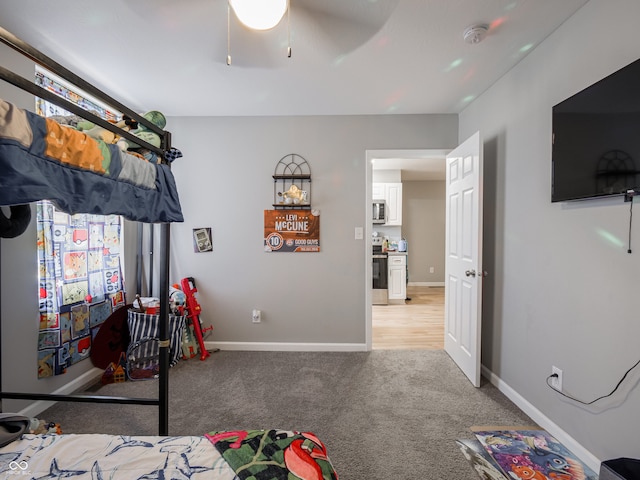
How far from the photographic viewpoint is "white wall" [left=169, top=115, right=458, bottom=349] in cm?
304

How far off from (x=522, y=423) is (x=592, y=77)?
2.05 m

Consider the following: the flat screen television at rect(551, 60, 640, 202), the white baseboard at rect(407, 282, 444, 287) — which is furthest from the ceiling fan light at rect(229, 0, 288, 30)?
the white baseboard at rect(407, 282, 444, 287)

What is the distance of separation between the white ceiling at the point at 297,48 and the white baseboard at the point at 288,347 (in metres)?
2.37

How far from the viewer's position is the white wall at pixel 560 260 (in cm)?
139

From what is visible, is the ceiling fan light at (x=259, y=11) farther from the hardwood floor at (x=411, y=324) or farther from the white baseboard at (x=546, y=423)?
the hardwood floor at (x=411, y=324)

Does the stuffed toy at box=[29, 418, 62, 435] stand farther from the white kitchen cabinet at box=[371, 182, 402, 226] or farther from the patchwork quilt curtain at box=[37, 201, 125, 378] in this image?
the white kitchen cabinet at box=[371, 182, 402, 226]

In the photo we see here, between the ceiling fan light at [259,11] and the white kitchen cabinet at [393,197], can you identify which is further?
the white kitchen cabinet at [393,197]

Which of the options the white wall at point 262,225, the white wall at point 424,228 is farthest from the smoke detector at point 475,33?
the white wall at point 424,228

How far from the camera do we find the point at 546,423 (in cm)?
183

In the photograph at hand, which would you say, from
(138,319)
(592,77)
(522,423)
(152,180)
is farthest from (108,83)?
(522,423)

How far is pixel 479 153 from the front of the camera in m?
2.27

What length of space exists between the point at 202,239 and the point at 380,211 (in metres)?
3.38

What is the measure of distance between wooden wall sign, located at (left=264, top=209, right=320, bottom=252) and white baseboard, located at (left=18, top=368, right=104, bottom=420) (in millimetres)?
1786

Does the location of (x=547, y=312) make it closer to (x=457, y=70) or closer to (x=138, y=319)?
(x=457, y=70)
